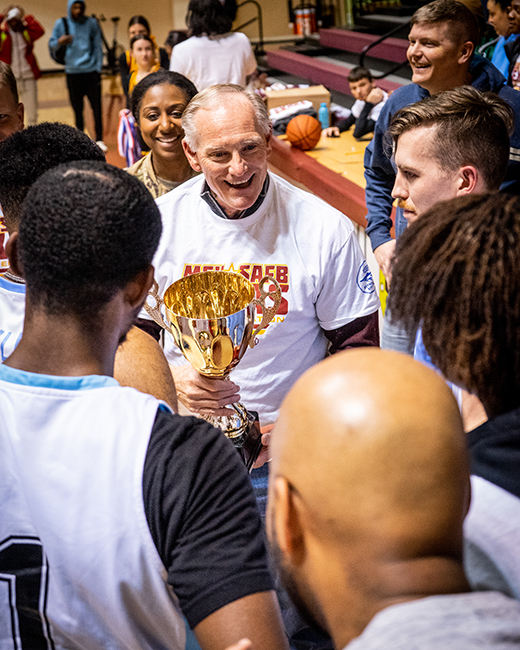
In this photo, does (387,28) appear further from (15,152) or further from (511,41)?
(15,152)

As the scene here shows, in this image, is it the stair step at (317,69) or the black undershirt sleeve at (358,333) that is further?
the stair step at (317,69)

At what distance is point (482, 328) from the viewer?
2.92 ft

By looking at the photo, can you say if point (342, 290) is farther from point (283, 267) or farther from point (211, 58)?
point (211, 58)

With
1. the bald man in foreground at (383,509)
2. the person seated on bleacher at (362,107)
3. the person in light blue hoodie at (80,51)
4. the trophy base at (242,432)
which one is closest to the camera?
the bald man in foreground at (383,509)

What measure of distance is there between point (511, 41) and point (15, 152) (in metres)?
4.18

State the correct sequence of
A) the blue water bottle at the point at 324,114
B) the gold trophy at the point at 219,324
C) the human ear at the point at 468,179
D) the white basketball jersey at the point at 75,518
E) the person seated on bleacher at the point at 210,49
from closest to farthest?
the white basketball jersey at the point at 75,518
the gold trophy at the point at 219,324
the human ear at the point at 468,179
the person seated on bleacher at the point at 210,49
the blue water bottle at the point at 324,114

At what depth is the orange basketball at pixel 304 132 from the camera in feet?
19.2

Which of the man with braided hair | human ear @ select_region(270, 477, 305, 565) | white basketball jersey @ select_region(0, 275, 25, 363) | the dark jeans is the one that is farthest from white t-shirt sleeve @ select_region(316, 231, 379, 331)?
the dark jeans

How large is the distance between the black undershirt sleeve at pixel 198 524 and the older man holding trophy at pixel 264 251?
1.07 metres

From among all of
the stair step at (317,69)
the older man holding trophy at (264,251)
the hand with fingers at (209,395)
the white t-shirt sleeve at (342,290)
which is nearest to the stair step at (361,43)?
the stair step at (317,69)

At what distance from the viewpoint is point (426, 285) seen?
93cm

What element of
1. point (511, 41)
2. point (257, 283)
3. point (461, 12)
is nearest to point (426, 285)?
point (257, 283)

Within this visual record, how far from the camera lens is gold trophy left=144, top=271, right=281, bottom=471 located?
1562mm

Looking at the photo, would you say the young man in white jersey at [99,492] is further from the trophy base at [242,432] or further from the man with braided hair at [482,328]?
the trophy base at [242,432]
